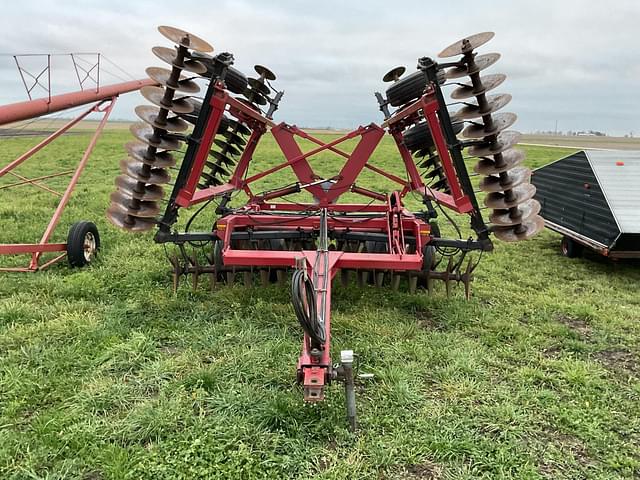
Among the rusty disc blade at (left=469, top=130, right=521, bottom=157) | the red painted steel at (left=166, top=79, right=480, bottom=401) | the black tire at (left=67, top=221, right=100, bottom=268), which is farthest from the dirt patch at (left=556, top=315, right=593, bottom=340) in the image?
the black tire at (left=67, top=221, right=100, bottom=268)

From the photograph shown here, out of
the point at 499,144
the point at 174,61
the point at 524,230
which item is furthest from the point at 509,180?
the point at 174,61

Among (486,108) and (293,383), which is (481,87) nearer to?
(486,108)

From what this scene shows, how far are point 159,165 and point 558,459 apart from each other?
3.87 meters

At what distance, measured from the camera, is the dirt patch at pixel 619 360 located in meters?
A: 4.00

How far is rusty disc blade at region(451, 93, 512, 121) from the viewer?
14.5 feet

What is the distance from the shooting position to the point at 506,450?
2924 millimetres

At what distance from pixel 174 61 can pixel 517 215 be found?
3.36m

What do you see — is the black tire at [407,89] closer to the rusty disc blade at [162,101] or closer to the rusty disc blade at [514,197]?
the rusty disc blade at [514,197]

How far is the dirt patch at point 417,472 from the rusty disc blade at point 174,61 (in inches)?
142

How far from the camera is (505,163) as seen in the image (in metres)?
4.53

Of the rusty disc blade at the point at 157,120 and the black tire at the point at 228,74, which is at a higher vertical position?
the black tire at the point at 228,74

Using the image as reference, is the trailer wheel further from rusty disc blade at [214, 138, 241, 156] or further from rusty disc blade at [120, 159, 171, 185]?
rusty disc blade at [120, 159, 171, 185]

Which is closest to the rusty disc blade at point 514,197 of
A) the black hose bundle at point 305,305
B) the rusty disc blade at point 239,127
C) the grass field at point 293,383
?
the grass field at point 293,383

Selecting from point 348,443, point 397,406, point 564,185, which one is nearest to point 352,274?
point 397,406
